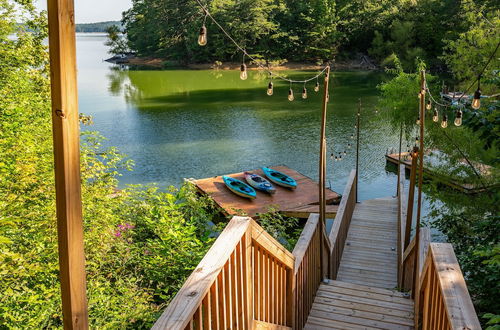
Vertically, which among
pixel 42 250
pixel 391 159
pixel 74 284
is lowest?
pixel 391 159

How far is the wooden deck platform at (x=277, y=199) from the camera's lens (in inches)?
449

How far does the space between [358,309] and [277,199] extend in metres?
8.23

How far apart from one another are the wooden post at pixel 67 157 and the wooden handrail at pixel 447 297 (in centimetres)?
135

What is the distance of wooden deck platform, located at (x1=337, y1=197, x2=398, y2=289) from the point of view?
6.78 metres

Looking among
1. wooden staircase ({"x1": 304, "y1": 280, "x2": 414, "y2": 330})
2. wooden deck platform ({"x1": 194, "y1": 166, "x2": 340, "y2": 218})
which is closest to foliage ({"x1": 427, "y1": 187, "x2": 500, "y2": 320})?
wooden staircase ({"x1": 304, "y1": 280, "x2": 414, "y2": 330})

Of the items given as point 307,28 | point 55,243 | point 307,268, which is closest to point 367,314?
point 307,268

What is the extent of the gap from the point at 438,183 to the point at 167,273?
371 inches

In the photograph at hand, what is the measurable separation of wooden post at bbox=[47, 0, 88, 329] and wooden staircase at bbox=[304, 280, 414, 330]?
273cm

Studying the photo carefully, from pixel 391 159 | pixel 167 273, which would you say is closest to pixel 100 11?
pixel 167 273

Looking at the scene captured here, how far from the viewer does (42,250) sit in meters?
4.26

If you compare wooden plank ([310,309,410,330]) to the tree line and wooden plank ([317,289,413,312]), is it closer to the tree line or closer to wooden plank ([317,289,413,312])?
wooden plank ([317,289,413,312])

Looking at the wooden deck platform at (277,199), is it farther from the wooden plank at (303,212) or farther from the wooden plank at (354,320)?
the wooden plank at (354,320)

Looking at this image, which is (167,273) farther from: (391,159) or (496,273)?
(391,159)

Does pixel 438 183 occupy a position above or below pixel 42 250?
below
